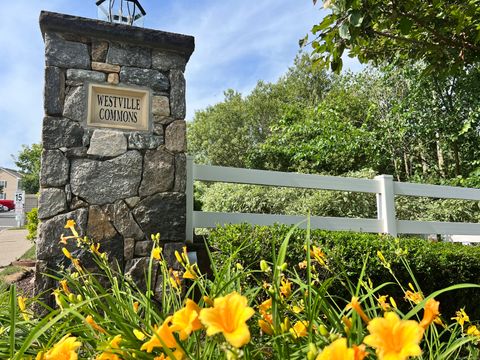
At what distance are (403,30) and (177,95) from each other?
1.82 m

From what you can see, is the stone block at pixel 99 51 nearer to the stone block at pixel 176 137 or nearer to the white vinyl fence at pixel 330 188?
the stone block at pixel 176 137

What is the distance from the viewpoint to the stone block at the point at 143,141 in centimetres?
309

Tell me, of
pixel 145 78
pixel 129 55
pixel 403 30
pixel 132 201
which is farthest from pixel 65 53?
pixel 403 30

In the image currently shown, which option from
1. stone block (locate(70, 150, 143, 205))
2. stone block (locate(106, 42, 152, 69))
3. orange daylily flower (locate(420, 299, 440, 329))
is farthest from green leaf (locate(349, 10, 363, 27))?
orange daylily flower (locate(420, 299, 440, 329))

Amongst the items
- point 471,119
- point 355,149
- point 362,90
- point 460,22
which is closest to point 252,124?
point 362,90

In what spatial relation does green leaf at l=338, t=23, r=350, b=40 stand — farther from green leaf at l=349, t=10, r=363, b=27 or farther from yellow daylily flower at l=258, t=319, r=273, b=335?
yellow daylily flower at l=258, t=319, r=273, b=335

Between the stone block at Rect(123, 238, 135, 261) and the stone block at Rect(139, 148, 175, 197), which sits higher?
the stone block at Rect(139, 148, 175, 197)

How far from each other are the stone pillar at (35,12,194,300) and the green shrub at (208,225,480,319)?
0.59 metres

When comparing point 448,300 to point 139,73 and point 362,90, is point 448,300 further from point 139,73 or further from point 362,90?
point 362,90

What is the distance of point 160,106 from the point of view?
3197 mm

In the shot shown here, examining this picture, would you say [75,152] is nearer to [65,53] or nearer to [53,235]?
[53,235]

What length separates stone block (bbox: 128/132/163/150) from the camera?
3090 mm

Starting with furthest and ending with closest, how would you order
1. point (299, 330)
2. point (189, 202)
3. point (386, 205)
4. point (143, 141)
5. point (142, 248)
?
point (386, 205) < point (189, 202) < point (143, 141) < point (142, 248) < point (299, 330)

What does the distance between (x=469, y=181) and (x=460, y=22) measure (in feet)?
19.1
